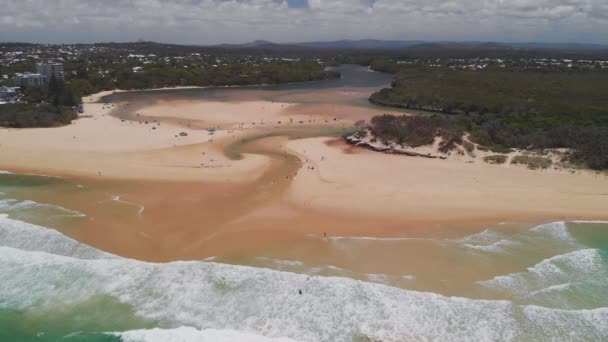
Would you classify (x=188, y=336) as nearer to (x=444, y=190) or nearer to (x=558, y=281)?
(x=558, y=281)

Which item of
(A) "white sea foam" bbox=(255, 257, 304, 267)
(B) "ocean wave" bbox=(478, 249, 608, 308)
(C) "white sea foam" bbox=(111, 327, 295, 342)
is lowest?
(C) "white sea foam" bbox=(111, 327, 295, 342)

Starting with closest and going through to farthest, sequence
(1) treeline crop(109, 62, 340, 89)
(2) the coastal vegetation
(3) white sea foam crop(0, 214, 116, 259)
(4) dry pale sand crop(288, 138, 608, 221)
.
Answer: (3) white sea foam crop(0, 214, 116, 259), (4) dry pale sand crop(288, 138, 608, 221), (2) the coastal vegetation, (1) treeline crop(109, 62, 340, 89)

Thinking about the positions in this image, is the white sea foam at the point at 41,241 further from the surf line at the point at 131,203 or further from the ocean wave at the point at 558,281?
the ocean wave at the point at 558,281

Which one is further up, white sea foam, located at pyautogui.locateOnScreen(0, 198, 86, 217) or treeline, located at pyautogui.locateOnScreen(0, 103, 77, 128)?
treeline, located at pyautogui.locateOnScreen(0, 103, 77, 128)

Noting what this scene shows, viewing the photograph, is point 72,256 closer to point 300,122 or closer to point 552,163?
point 552,163

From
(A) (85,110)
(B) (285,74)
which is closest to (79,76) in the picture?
(A) (85,110)

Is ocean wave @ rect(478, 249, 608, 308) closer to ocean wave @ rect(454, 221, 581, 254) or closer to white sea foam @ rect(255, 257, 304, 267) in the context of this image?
ocean wave @ rect(454, 221, 581, 254)

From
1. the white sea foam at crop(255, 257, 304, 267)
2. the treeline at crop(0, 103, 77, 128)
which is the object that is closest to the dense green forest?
the white sea foam at crop(255, 257, 304, 267)

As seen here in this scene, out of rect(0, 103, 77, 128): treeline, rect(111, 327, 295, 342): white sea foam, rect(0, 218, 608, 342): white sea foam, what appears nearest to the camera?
rect(111, 327, 295, 342): white sea foam
